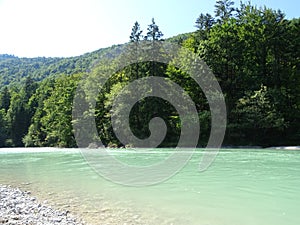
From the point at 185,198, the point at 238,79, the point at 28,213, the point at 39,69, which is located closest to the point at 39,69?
the point at 39,69

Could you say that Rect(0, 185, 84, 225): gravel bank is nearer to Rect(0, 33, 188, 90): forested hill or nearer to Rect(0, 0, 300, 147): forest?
Rect(0, 0, 300, 147): forest

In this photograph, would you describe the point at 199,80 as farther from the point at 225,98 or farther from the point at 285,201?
the point at 285,201

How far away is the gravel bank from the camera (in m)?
6.25

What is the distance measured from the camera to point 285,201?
26.1 ft

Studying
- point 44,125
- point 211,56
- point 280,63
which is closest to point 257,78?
point 280,63

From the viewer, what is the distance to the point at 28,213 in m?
6.98

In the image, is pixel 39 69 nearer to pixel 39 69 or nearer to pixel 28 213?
pixel 39 69

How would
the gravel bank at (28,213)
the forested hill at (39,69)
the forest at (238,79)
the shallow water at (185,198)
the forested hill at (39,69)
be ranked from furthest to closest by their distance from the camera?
the forested hill at (39,69) < the forested hill at (39,69) < the forest at (238,79) < the shallow water at (185,198) < the gravel bank at (28,213)

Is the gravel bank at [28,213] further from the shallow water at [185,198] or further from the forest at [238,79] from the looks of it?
the forest at [238,79]

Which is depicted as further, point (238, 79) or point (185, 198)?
point (238, 79)

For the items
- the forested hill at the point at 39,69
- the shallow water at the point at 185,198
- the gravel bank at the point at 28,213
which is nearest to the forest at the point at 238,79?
the shallow water at the point at 185,198

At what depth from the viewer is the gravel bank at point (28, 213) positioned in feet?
20.5

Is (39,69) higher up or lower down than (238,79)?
higher up

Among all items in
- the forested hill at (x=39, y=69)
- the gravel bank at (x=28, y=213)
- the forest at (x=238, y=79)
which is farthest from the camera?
the forested hill at (x=39, y=69)
